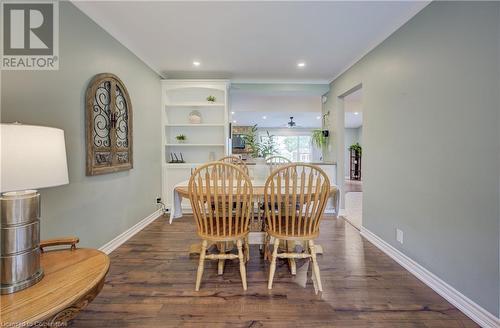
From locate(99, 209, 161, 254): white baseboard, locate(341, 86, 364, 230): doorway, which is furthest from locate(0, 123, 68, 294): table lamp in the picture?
locate(341, 86, 364, 230): doorway

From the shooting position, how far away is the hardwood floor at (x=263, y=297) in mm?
1500

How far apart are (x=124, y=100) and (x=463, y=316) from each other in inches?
147

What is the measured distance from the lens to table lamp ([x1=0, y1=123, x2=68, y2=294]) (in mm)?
878

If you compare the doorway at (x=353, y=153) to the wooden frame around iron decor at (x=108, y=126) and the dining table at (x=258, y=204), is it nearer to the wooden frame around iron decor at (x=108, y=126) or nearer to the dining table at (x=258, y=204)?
the dining table at (x=258, y=204)

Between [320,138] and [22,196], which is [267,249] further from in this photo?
[320,138]

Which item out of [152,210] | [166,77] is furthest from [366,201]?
[166,77]

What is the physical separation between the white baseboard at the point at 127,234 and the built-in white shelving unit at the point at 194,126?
22.6 inches

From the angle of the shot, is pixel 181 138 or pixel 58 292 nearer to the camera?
pixel 58 292

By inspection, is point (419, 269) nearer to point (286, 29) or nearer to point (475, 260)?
point (475, 260)

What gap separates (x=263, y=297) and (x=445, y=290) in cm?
142

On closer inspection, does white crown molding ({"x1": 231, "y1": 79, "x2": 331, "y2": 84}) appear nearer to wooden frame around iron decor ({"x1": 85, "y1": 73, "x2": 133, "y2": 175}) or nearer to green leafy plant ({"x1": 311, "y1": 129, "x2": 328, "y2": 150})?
green leafy plant ({"x1": 311, "y1": 129, "x2": 328, "y2": 150})

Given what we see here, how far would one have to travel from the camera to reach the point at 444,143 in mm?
1782

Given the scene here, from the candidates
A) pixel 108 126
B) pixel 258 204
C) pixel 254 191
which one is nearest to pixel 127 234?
pixel 108 126

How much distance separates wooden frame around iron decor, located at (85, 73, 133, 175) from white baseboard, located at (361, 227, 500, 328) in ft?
10.4
